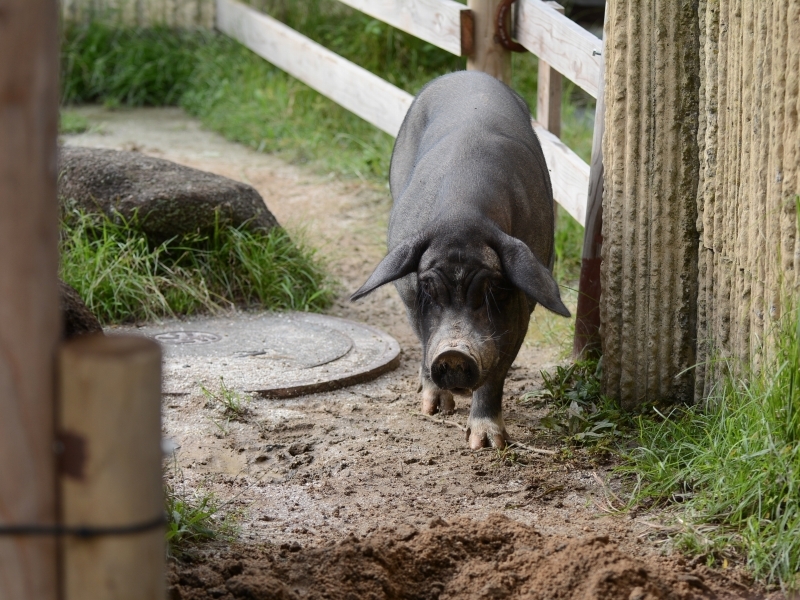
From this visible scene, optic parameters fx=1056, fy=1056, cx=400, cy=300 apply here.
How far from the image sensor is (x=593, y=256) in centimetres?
475

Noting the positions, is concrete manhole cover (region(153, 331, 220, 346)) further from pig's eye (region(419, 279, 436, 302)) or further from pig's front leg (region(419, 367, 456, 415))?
pig's eye (region(419, 279, 436, 302))

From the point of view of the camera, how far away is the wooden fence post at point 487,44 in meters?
6.27

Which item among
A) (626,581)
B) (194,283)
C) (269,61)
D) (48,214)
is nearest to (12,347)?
(48,214)

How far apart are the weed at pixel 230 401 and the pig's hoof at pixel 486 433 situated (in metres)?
0.98

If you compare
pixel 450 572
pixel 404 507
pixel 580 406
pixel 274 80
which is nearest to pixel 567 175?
pixel 580 406

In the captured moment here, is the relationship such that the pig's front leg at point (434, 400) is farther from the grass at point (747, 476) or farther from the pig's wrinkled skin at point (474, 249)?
the grass at point (747, 476)

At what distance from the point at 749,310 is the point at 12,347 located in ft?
8.63

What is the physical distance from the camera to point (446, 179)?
4.31 m

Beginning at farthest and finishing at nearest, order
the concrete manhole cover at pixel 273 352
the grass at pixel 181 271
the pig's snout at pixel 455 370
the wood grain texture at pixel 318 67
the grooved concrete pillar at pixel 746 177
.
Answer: the wood grain texture at pixel 318 67 → the grass at pixel 181 271 → the concrete manhole cover at pixel 273 352 → the pig's snout at pixel 455 370 → the grooved concrete pillar at pixel 746 177

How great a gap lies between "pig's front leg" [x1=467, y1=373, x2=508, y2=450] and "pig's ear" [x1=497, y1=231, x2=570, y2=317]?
52cm

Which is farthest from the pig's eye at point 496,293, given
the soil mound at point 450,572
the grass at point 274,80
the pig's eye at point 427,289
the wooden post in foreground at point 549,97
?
the grass at point 274,80

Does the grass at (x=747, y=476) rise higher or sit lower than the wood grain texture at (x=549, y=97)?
lower

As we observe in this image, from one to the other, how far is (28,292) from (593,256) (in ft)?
10.9

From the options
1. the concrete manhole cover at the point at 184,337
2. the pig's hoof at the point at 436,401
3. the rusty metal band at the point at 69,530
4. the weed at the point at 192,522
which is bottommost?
the concrete manhole cover at the point at 184,337
